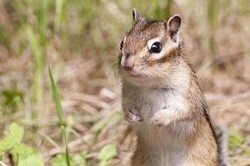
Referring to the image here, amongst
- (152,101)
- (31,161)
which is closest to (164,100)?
(152,101)

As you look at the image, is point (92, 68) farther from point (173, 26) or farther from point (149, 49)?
point (149, 49)

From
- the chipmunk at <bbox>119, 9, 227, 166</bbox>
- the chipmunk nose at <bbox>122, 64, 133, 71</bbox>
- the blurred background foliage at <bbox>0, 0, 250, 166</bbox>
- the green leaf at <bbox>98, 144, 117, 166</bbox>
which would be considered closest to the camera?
the chipmunk nose at <bbox>122, 64, 133, 71</bbox>

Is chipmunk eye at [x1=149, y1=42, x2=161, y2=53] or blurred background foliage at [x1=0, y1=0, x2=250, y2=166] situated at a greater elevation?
chipmunk eye at [x1=149, y1=42, x2=161, y2=53]

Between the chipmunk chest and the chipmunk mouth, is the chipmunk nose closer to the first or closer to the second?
the chipmunk mouth

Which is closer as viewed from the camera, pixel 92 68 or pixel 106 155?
pixel 106 155

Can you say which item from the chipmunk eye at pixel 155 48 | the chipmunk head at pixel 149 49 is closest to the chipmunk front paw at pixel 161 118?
the chipmunk head at pixel 149 49

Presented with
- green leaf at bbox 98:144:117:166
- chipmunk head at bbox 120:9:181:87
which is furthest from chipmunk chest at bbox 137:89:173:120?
green leaf at bbox 98:144:117:166

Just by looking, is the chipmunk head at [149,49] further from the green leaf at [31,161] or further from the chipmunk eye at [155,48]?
the green leaf at [31,161]
